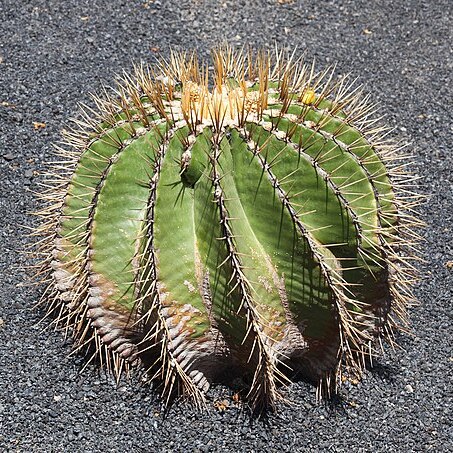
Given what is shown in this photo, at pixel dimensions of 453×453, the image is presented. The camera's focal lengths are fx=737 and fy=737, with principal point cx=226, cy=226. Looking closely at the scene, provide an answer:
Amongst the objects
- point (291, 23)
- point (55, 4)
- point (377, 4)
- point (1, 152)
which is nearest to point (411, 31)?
point (377, 4)

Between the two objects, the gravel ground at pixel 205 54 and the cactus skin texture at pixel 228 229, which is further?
the gravel ground at pixel 205 54

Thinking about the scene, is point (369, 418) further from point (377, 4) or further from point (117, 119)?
point (377, 4)

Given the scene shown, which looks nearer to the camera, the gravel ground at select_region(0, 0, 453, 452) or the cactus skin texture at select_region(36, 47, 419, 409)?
the cactus skin texture at select_region(36, 47, 419, 409)

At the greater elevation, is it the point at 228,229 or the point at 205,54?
the point at 205,54

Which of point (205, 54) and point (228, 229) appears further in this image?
point (205, 54)
